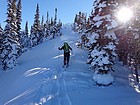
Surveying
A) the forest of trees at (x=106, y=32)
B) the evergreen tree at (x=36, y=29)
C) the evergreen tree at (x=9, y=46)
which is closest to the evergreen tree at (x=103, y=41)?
the forest of trees at (x=106, y=32)

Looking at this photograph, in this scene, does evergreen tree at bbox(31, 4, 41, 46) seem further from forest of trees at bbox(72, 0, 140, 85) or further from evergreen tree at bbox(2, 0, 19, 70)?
forest of trees at bbox(72, 0, 140, 85)

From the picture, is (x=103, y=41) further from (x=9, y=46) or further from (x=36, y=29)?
(x=36, y=29)

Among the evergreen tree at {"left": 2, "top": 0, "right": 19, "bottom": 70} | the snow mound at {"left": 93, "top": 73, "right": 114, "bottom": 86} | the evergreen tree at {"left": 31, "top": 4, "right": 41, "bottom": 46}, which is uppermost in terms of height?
the evergreen tree at {"left": 31, "top": 4, "right": 41, "bottom": 46}

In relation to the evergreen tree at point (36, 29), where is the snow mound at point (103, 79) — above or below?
below

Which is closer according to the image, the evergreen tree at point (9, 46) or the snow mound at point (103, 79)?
the snow mound at point (103, 79)

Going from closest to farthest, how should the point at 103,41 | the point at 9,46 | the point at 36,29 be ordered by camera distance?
1. the point at 103,41
2. the point at 9,46
3. the point at 36,29

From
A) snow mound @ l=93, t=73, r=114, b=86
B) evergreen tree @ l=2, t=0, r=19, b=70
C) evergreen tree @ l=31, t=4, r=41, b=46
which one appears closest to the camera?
snow mound @ l=93, t=73, r=114, b=86

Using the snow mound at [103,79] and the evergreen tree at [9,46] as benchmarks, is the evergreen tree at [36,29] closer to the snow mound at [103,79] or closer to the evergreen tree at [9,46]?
the evergreen tree at [9,46]

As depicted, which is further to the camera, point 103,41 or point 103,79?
point 103,41

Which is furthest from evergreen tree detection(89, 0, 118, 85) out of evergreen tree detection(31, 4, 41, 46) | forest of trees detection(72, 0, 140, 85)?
evergreen tree detection(31, 4, 41, 46)

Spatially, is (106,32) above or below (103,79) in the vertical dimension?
above

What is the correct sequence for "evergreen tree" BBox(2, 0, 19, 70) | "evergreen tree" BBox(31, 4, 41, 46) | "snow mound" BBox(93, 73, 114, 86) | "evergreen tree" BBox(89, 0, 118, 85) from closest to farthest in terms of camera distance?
"snow mound" BBox(93, 73, 114, 86) < "evergreen tree" BBox(89, 0, 118, 85) < "evergreen tree" BBox(2, 0, 19, 70) < "evergreen tree" BBox(31, 4, 41, 46)

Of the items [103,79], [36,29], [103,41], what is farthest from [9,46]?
[36,29]

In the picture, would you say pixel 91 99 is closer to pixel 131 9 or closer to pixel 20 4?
pixel 131 9
